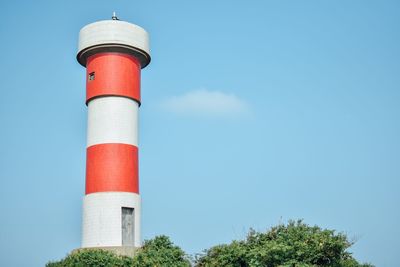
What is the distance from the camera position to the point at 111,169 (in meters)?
24.2

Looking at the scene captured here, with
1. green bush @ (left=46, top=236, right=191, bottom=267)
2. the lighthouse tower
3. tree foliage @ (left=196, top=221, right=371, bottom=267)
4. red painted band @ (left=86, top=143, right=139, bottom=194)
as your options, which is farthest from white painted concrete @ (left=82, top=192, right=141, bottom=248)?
tree foliage @ (left=196, top=221, right=371, bottom=267)

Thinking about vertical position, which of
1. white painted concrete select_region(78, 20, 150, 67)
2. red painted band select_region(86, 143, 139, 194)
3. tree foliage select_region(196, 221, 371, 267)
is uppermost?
white painted concrete select_region(78, 20, 150, 67)

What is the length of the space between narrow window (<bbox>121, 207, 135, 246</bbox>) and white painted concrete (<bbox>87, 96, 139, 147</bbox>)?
322 centimetres

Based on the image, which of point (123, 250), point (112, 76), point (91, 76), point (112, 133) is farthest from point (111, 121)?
point (123, 250)

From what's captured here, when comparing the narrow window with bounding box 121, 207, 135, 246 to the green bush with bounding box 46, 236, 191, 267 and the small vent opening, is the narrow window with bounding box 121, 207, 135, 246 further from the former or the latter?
the small vent opening

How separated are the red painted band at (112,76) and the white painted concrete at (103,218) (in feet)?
15.9

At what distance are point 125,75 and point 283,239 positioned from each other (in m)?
10.8

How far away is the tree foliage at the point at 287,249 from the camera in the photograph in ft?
64.6

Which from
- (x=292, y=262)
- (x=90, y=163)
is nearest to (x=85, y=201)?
(x=90, y=163)

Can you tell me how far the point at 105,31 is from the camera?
1003 inches

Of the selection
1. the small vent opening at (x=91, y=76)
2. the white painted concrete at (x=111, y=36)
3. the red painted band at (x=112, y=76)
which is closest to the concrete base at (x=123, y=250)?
the red painted band at (x=112, y=76)

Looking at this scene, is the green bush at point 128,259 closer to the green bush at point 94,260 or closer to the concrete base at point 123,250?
the green bush at point 94,260

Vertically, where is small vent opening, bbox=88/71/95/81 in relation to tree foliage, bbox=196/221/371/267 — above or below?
above

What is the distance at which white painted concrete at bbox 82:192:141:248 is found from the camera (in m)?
23.6
